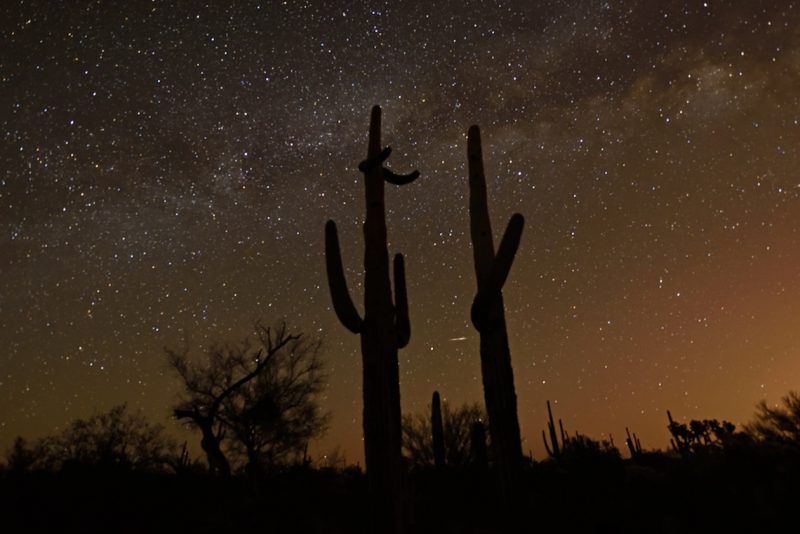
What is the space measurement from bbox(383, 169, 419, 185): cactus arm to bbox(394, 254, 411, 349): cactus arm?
3.27 ft

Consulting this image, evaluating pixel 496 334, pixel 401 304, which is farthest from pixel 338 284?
pixel 496 334

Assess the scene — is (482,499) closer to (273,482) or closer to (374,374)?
(374,374)

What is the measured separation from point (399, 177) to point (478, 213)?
1.09 metres

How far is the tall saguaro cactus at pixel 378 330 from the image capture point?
5.41 m

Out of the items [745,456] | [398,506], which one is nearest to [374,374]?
[398,506]

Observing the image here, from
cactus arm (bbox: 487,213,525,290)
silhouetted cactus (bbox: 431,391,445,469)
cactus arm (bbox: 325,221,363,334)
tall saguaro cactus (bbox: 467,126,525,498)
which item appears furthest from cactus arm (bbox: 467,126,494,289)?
silhouetted cactus (bbox: 431,391,445,469)

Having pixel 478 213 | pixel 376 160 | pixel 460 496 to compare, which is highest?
pixel 376 160

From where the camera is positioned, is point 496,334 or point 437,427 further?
point 437,427

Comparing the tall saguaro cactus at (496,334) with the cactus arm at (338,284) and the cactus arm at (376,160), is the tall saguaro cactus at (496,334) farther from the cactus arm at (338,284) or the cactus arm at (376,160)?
the cactus arm at (338,284)

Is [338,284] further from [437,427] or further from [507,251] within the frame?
[437,427]

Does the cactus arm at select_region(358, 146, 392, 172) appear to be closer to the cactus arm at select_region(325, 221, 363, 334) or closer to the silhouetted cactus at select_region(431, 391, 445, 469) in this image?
the cactus arm at select_region(325, 221, 363, 334)

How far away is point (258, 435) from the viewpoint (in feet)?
74.8

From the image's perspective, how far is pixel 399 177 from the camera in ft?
23.5

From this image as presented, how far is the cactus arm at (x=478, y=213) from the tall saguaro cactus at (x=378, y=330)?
2.39 feet
